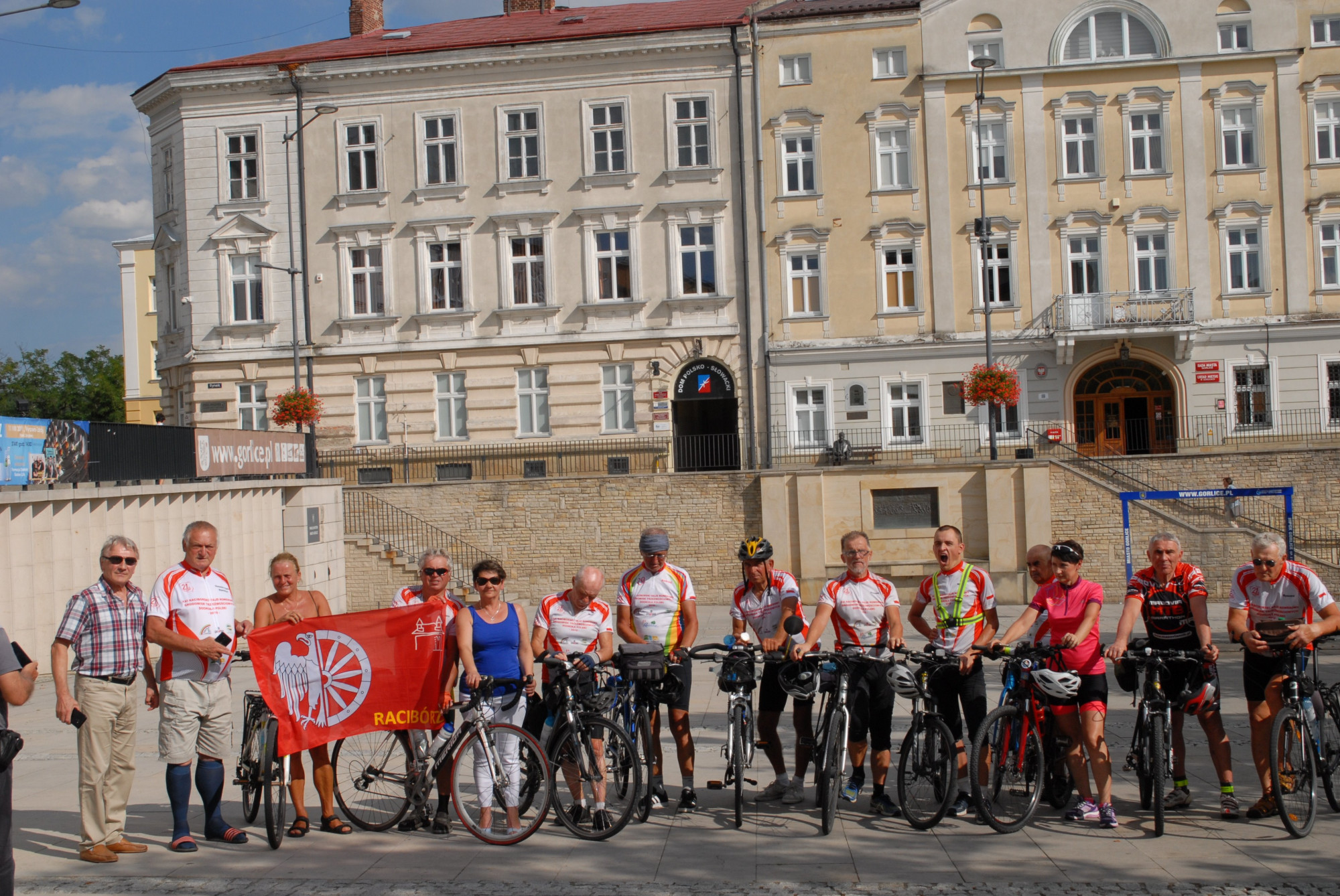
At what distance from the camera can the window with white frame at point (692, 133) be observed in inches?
1251

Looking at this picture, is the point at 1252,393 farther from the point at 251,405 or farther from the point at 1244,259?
the point at 251,405

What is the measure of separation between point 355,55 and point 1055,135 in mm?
19130

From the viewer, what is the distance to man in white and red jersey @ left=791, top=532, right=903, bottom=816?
8062 millimetres

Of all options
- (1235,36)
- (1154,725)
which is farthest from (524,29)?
(1154,725)

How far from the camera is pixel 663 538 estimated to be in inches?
334

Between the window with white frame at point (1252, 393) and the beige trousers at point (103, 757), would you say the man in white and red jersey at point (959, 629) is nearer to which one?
the beige trousers at point (103, 757)

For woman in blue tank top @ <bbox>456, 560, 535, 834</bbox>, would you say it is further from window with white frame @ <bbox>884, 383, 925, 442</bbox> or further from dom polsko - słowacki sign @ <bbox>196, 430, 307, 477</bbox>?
window with white frame @ <bbox>884, 383, 925, 442</bbox>

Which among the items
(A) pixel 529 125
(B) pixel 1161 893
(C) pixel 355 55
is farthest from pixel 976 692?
(C) pixel 355 55

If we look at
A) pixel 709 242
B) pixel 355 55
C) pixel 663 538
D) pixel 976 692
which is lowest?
pixel 976 692

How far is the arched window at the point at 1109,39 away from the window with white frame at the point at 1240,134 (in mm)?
2522

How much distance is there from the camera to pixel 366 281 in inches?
1296

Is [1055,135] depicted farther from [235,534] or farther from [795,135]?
[235,534]

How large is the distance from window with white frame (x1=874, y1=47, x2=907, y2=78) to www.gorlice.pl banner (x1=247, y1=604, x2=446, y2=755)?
26913 millimetres

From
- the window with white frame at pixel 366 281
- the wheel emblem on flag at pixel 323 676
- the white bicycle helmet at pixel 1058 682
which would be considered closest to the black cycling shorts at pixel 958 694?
the white bicycle helmet at pixel 1058 682
